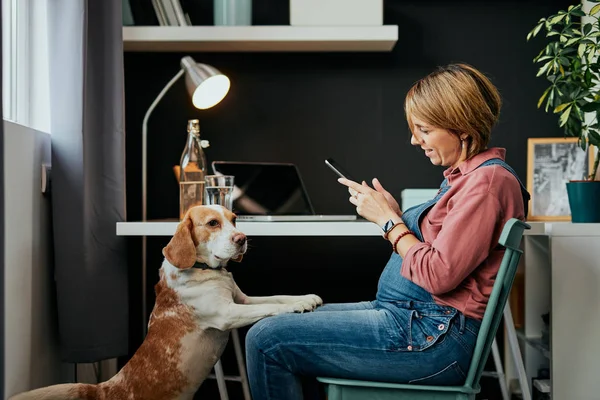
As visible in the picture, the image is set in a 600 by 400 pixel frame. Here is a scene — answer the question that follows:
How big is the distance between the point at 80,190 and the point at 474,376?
1.25m

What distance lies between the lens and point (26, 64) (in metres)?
2.16

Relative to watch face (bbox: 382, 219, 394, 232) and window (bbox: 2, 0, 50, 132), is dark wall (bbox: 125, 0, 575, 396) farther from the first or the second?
watch face (bbox: 382, 219, 394, 232)

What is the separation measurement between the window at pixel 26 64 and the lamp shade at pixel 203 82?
0.46m

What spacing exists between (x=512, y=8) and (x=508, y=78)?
10.7 inches

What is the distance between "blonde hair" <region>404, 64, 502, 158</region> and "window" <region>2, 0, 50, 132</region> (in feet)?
4.12

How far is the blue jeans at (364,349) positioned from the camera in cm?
141

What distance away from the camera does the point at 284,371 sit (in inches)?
56.8

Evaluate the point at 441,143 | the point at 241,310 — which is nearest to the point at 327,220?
the point at 241,310

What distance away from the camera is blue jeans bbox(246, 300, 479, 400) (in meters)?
1.41

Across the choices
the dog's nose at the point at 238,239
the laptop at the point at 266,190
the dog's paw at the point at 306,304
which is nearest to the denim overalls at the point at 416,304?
A: the dog's paw at the point at 306,304

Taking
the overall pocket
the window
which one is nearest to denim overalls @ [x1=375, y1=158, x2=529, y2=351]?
the overall pocket

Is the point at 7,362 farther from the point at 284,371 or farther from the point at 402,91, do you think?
the point at 402,91

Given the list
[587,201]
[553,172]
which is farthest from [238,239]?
[553,172]

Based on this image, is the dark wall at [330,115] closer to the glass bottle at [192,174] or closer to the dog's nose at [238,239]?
the glass bottle at [192,174]
